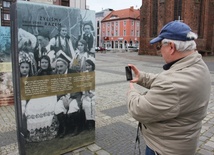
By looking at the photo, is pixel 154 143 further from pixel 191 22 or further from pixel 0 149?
pixel 191 22

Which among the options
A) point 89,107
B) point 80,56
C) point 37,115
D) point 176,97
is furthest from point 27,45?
point 176,97

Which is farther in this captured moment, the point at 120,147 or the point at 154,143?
the point at 120,147

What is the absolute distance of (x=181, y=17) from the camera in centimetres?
3384

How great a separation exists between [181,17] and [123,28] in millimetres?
40220

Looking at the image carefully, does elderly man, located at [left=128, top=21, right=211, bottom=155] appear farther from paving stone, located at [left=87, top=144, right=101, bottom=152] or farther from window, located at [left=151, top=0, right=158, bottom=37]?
window, located at [left=151, top=0, right=158, bottom=37]

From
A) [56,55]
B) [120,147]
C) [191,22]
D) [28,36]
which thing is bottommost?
[120,147]

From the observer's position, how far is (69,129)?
3492 mm

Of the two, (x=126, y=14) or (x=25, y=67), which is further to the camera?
(x=126, y=14)

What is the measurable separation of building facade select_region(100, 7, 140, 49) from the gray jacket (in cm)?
6880

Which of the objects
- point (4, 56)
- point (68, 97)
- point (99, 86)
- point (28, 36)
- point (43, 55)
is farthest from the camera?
point (99, 86)

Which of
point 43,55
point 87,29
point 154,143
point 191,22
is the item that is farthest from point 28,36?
point 191,22

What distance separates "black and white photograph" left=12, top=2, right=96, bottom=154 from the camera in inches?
111

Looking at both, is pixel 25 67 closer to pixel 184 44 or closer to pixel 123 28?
pixel 184 44

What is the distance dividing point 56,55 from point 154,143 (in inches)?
71.8
